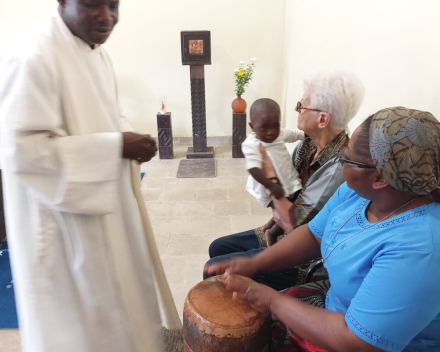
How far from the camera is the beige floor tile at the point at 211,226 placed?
2965mm

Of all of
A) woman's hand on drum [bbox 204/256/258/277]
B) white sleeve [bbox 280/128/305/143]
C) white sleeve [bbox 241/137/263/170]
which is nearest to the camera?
woman's hand on drum [bbox 204/256/258/277]

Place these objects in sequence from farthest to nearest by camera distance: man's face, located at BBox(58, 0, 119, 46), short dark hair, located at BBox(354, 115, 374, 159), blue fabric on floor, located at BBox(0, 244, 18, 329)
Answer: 1. blue fabric on floor, located at BBox(0, 244, 18, 329)
2. man's face, located at BBox(58, 0, 119, 46)
3. short dark hair, located at BBox(354, 115, 374, 159)

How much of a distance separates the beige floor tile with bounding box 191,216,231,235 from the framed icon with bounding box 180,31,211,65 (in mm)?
2227

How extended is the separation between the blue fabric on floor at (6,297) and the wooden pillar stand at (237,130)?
2.99 metres

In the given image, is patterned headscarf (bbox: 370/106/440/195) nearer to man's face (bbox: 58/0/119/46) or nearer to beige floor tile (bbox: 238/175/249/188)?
man's face (bbox: 58/0/119/46)

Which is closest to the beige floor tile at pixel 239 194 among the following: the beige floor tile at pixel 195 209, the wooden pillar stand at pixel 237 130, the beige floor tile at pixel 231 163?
the beige floor tile at pixel 195 209

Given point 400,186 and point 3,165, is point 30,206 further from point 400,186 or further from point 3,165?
point 400,186

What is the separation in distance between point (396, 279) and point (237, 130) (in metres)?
3.96

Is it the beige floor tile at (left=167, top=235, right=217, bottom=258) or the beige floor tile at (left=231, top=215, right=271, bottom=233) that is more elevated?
the beige floor tile at (left=231, top=215, right=271, bottom=233)

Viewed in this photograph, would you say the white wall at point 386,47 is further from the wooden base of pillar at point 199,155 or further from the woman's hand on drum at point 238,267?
the wooden base of pillar at point 199,155

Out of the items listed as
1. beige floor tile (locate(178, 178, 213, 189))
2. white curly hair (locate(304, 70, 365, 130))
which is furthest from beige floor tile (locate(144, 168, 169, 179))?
white curly hair (locate(304, 70, 365, 130))

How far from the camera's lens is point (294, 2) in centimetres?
408

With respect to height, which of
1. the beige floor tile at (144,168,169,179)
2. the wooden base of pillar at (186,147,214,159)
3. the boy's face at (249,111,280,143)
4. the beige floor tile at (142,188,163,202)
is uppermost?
the boy's face at (249,111,280,143)

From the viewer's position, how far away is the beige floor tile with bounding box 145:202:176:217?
3.27m
